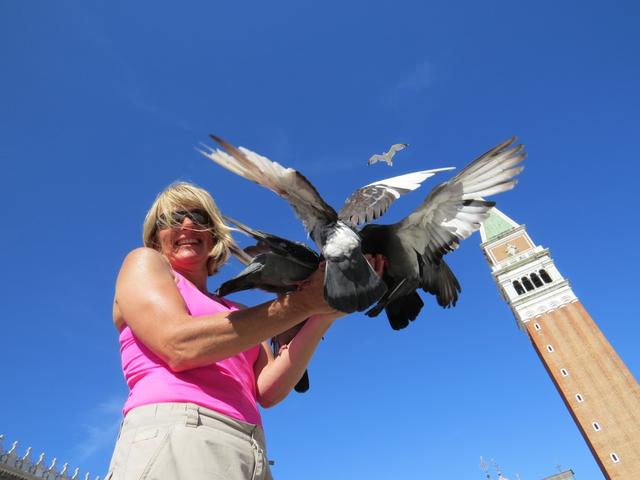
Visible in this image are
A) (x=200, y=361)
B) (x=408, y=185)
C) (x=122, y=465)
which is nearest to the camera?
(x=122, y=465)

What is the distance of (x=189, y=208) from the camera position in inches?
101

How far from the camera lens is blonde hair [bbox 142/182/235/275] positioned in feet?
8.41

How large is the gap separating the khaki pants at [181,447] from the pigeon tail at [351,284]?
68 centimetres

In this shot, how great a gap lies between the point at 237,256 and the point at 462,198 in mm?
1358

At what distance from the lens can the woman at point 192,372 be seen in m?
1.66

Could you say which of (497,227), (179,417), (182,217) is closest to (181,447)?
(179,417)

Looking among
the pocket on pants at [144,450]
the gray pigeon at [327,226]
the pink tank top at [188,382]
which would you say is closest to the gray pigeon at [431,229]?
the gray pigeon at [327,226]

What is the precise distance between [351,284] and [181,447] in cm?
92

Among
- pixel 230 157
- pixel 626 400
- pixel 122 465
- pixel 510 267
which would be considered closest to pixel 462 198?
pixel 230 157

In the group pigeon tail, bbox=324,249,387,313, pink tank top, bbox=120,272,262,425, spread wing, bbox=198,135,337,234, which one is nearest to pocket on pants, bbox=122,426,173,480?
pink tank top, bbox=120,272,262,425

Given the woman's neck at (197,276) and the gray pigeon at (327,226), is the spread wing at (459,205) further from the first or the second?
the woman's neck at (197,276)

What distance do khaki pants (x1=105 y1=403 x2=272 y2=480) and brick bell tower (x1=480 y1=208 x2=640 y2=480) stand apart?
167 feet

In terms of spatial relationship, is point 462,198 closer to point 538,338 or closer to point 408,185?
point 408,185

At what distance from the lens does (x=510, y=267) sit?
57.1 meters
